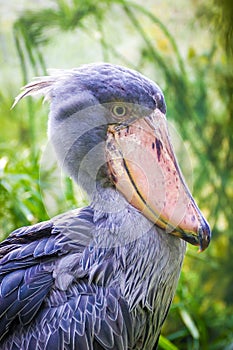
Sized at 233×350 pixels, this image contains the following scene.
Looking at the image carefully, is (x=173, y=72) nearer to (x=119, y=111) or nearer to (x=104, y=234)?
(x=119, y=111)

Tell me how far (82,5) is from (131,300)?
7.07 ft

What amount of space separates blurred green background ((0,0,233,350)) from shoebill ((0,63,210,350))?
1.26 metres

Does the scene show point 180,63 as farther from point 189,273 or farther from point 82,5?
point 189,273

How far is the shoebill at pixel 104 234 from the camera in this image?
5.49 feet

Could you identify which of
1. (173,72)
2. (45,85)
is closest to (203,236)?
(45,85)

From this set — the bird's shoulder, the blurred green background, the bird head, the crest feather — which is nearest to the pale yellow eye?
the bird head

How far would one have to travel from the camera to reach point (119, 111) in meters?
1.82

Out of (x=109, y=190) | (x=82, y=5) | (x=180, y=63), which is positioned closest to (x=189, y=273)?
(x=180, y=63)

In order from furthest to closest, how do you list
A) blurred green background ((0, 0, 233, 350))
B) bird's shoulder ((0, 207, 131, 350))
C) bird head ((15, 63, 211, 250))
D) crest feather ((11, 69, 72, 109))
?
blurred green background ((0, 0, 233, 350)) < crest feather ((11, 69, 72, 109)) < bird head ((15, 63, 211, 250)) < bird's shoulder ((0, 207, 131, 350))

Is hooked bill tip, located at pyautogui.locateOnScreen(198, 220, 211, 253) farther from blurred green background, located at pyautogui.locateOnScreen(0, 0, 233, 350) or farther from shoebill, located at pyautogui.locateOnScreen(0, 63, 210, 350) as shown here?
blurred green background, located at pyautogui.locateOnScreen(0, 0, 233, 350)

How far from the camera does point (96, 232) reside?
1773 millimetres

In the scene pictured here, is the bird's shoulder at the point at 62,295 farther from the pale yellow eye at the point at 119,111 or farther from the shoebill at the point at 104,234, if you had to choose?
the pale yellow eye at the point at 119,111

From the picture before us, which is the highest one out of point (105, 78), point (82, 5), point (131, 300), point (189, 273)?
point (82, 5)

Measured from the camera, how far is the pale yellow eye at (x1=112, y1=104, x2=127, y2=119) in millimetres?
1811
